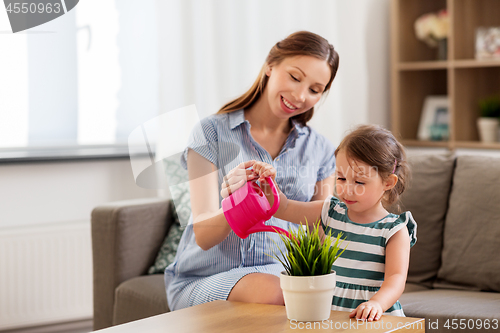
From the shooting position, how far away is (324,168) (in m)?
1.59

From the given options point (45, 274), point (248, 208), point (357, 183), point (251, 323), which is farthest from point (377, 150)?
point (45, 274)

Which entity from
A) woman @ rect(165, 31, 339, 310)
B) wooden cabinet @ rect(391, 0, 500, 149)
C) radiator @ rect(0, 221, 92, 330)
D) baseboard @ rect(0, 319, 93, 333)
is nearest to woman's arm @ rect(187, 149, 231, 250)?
woman @ rect(165, 31, 339, 310)

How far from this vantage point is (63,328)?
99.5 inches

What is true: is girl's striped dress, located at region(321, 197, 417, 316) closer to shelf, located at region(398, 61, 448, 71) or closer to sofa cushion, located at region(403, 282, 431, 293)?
sofa cushion, located at region(403, 282, 431, 293)

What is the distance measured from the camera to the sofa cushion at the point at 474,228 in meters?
1.75

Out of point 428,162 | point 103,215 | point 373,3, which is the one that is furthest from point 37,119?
point 373,3

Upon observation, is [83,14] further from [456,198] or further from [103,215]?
[456,198]

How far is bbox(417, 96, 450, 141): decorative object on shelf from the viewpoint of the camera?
312 centimetres

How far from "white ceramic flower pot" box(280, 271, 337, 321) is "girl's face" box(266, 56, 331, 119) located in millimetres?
556

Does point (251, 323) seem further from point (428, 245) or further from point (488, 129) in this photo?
point (488, 129)

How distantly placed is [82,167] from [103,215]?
2.23ft

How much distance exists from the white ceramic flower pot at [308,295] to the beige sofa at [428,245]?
2.40 ft

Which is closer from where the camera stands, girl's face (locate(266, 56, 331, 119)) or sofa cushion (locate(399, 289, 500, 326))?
girl's face (locate(266, 56, 331, 119))

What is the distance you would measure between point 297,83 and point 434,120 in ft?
6.69
